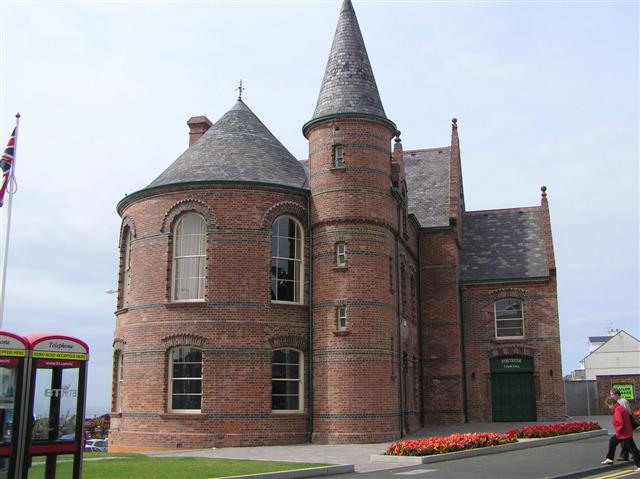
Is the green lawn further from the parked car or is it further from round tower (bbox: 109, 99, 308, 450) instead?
the parked car

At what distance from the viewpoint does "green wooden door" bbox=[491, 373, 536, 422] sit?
33344 mm

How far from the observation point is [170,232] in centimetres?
2566

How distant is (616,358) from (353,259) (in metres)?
60.6

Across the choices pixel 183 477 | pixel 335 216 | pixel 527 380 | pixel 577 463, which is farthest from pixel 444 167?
pixel 183 477

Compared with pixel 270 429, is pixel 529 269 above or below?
above

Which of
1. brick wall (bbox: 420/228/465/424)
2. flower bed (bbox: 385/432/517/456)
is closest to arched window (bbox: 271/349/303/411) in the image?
flower bed (bbox: 385/432/517/456)

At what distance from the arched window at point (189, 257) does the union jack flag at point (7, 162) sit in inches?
227

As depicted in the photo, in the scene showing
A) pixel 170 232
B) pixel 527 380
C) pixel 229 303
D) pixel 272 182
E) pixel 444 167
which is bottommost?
pixel 527 380

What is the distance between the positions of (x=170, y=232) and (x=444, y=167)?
17.7m

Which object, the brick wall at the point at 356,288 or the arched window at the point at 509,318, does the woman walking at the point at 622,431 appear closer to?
the brick wall at the point at 356,288

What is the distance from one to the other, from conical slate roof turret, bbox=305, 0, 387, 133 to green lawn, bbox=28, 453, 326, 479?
13485mm

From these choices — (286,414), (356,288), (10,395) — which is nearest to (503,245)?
(356,288)

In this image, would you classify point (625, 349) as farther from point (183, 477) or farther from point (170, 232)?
point (183, 477)

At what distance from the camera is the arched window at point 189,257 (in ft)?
82.7
